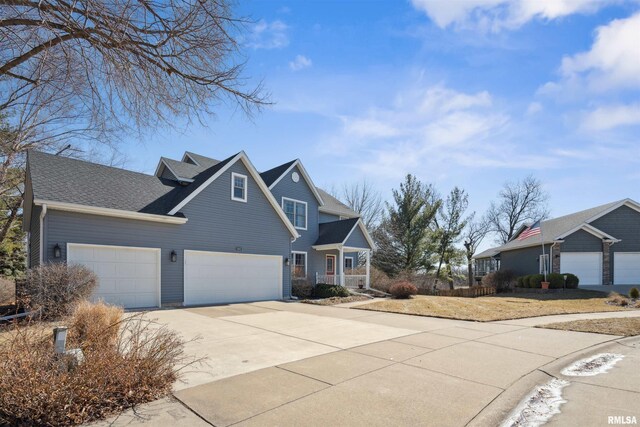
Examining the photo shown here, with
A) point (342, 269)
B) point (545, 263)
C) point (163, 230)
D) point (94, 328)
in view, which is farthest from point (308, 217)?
point (94, 328)

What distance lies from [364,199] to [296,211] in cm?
2099

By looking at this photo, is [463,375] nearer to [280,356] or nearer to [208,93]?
[280,356]

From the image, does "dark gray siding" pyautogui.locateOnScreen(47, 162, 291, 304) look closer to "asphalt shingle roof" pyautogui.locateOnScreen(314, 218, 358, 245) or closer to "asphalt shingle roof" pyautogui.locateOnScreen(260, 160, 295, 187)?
"asphalt shingle roof" pyautogui.locateOnScreen(314, 218, 358, 245)

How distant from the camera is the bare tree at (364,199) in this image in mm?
42906

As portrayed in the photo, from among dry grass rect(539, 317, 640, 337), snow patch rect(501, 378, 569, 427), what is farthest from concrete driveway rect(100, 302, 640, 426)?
dry grass rect(539, 317, 640, 337)

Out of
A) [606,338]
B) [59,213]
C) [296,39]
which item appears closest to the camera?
[296,39]

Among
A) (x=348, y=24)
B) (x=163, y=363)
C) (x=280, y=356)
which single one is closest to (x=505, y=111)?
(x=348, y=24)

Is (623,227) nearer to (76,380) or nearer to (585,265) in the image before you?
(585,265)

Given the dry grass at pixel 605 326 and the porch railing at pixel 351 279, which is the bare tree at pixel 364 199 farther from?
the dry grass at pixel 605 326

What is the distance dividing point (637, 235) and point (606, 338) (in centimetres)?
2172

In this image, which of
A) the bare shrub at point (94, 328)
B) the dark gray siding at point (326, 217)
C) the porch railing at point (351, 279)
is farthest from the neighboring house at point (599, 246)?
the bare shrub at point (94, 328)

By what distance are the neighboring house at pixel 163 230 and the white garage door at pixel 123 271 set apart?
0.03 meters

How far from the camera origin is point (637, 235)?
25578 mm

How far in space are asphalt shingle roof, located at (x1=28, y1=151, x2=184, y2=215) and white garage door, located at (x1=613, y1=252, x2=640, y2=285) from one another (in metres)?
27.2
